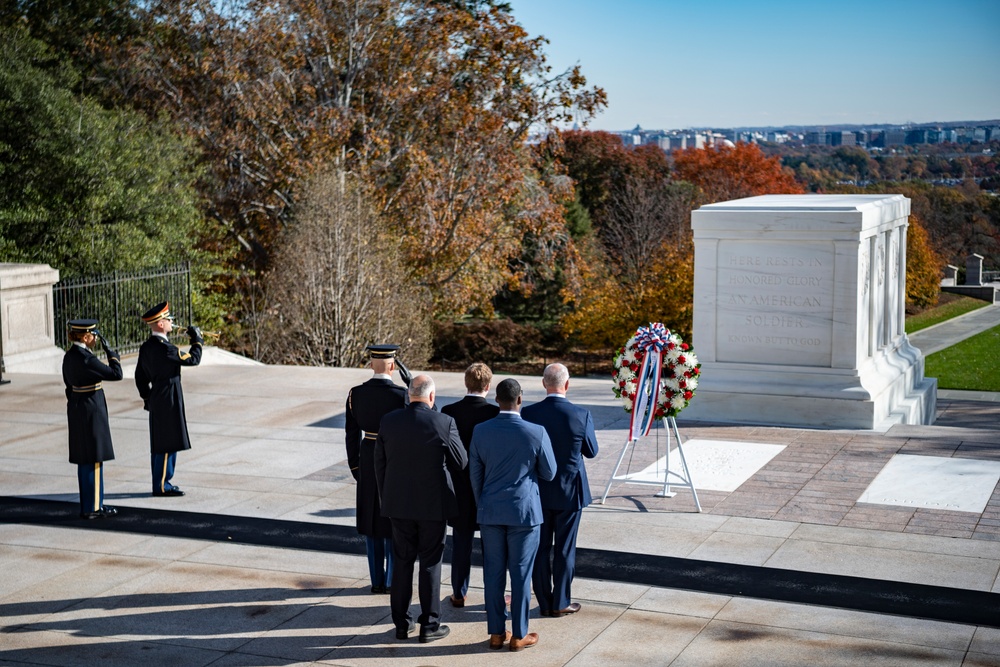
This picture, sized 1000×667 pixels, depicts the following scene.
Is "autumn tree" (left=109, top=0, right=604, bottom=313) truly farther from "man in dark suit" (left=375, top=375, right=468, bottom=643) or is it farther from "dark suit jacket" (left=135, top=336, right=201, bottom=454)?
"man in dark suit" (left=375, top=375, right=468, bottom=643)

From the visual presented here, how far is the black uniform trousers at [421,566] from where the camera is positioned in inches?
268

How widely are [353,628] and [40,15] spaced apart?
29.6 m

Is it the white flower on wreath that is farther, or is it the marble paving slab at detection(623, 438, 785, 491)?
the marble paving slab at detection(623, 438, 785, 491)

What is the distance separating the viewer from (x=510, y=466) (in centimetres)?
657

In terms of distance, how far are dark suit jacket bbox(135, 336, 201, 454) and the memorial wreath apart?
12.2 feet

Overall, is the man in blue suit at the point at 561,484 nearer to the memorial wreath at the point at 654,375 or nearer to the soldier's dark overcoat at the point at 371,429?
the soldier's dark overcoat at the point at 371,429

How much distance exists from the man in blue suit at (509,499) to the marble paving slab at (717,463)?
392cm

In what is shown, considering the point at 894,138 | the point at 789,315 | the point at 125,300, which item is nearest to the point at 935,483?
the point at 789,315

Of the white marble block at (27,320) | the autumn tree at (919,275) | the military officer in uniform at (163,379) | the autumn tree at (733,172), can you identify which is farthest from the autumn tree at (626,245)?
the military officer in uniform at (163,379)

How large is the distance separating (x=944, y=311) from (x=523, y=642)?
46347 mm

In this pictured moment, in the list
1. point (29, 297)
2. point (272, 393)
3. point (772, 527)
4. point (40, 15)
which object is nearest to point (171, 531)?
point (772, 527)

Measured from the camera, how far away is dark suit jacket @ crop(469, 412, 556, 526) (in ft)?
21.5

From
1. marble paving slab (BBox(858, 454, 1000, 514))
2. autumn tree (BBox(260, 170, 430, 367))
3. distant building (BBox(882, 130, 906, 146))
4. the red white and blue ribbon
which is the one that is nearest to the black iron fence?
autumn tree (BBox(260, 170, 430, 367))

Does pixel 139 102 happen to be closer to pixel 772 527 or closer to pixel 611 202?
pixel 772 527
